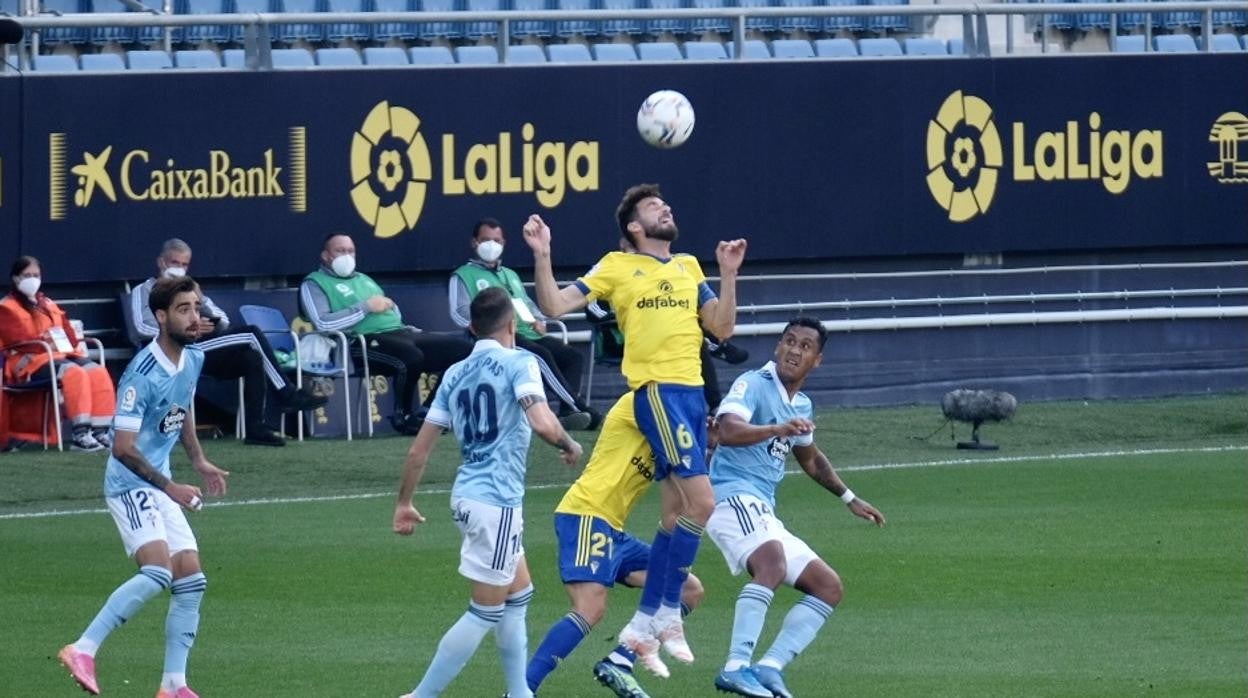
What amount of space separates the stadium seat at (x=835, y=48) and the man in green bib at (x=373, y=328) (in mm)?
5718

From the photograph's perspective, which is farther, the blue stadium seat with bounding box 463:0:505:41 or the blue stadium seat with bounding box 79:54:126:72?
the blue stadium seat with bounding box 463:0:505:41

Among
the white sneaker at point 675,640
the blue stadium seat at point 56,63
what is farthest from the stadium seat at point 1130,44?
the white sneaker at point 675,640

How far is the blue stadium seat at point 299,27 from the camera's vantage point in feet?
68.3

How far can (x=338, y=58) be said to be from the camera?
19.6m

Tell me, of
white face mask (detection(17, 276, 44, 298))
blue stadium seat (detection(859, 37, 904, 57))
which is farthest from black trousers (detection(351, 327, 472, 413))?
blue stadium seat (detection(859, 37, 904, 57))

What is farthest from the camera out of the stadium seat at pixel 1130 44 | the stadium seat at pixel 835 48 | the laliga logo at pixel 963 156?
the stadium seat at pixel 1130 44

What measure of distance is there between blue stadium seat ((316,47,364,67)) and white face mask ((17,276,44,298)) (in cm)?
376

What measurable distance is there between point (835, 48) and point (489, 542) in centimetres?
1416

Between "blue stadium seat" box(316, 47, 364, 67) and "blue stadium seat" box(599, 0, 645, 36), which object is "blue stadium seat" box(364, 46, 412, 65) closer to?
"blue stadium seat" box(316, 47, 364, 67)

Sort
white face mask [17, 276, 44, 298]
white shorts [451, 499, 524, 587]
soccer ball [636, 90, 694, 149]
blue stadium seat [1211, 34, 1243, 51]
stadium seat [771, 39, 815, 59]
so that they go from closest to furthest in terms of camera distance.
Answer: white shorts [451, 499, 524, 587], soccer ball [636, 90, 694, 149], white face mask [17, 276, 44, 298], stadium seat [771, 39, 815, 59], blue stadium seat [1211, 34, 1243, 51]

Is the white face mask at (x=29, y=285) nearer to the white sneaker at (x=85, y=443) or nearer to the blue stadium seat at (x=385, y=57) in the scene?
the white sneaker at (x=85, y=443)

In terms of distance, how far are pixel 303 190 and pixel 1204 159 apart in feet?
31.2

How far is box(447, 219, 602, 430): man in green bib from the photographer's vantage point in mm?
18172

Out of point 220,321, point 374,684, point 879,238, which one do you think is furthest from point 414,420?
point 374,684
